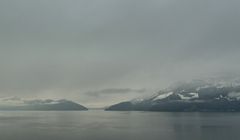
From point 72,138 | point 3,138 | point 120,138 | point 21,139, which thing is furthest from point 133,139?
point 3,138

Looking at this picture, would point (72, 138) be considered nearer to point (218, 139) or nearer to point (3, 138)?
point (3, 138)

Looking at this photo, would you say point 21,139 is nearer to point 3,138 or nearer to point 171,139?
point 3,138

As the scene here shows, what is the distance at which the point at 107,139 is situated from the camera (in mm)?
97938

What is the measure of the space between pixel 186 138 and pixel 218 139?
9560 mm

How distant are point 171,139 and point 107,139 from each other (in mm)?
19678

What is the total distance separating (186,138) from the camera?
327 feet

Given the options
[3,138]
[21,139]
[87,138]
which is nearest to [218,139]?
[87,138]

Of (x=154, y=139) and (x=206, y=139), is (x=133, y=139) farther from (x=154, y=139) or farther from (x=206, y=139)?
(x=206, y=139)

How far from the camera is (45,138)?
9862 cm

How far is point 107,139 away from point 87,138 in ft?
21.6

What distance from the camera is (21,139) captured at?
9788cm

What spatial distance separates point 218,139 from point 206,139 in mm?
3854

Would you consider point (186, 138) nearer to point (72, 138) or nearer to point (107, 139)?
point (107, 139)

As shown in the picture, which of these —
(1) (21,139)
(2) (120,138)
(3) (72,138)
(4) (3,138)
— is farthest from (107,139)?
(4) (3,138)
